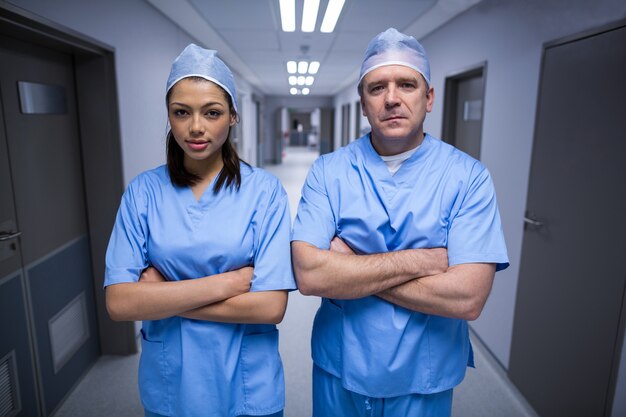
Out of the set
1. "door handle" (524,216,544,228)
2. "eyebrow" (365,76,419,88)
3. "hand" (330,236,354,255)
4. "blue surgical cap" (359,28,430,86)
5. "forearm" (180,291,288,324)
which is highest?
"blue surgical cap" (359,28,430,86)

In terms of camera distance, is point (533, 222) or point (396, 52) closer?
point (396, 52)

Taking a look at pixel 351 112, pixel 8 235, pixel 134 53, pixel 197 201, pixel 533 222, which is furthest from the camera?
pixel 351 112

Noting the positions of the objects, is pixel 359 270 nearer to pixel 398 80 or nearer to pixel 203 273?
pixel 203 273

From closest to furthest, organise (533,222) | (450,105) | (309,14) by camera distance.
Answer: (533,222) → (309,14) → (450,105)

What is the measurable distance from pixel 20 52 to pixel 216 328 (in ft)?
Answer: 4.35

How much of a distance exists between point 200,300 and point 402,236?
50 cm

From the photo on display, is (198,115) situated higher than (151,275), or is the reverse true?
(198,115)

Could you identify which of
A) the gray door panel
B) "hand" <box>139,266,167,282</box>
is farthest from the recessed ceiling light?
"hand" <box>139,266,167,282</box>

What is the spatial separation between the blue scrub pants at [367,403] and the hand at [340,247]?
338 mm

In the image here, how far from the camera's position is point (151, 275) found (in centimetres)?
97

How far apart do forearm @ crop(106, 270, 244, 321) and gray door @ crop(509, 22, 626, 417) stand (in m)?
1.27

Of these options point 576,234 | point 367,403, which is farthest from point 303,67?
point 367,403

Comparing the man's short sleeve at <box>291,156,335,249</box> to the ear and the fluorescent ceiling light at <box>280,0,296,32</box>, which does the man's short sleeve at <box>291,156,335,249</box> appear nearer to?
the ear

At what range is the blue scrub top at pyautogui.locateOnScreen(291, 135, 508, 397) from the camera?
98 centimetres
